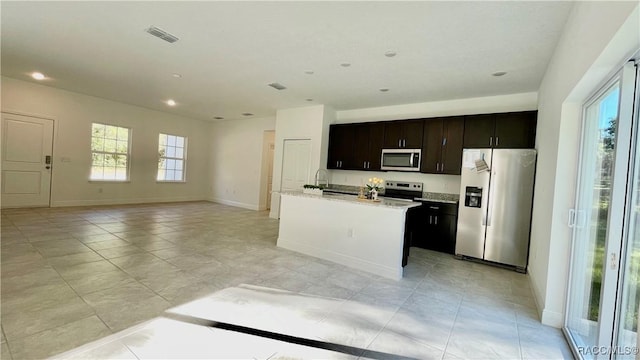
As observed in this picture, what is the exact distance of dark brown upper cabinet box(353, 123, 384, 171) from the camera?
5715 millimetres

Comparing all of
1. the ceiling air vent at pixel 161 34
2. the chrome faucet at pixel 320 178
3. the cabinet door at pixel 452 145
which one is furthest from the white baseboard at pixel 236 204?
the ceiling air vent at pixel 161 34

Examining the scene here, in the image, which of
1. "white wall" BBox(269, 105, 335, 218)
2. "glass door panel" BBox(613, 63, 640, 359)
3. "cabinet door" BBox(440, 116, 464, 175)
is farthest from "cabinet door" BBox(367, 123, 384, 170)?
"glass door panel" BBox(613, 63, 640, 359)

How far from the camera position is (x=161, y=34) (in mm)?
3246

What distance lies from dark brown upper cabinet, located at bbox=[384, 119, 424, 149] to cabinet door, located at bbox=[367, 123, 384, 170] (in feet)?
0.36

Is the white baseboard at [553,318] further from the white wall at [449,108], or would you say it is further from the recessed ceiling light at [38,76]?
the recessed ceiling light at [38,76]

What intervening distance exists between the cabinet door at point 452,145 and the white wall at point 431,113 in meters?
0.34

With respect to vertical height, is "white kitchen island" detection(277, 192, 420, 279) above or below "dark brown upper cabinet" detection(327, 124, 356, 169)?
below

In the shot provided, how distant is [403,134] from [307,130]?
7.18ft

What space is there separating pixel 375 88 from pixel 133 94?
5.35 meters

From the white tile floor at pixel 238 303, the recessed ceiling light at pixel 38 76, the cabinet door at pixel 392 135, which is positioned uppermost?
the recessed ceiling light at pixel 38 76

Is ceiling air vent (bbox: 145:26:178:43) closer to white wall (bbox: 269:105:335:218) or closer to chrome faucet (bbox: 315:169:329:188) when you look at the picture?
white wall (bbox: 269:105:335:218)

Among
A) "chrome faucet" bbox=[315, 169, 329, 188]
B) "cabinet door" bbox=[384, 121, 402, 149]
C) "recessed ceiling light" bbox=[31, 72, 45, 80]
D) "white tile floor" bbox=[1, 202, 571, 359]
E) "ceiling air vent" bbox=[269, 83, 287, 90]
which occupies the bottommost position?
"white tile floor" bbox=[1, 202, 571, 359]

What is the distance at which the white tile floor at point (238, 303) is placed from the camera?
6.27ft

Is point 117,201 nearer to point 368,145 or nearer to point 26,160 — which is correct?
point 26,160
